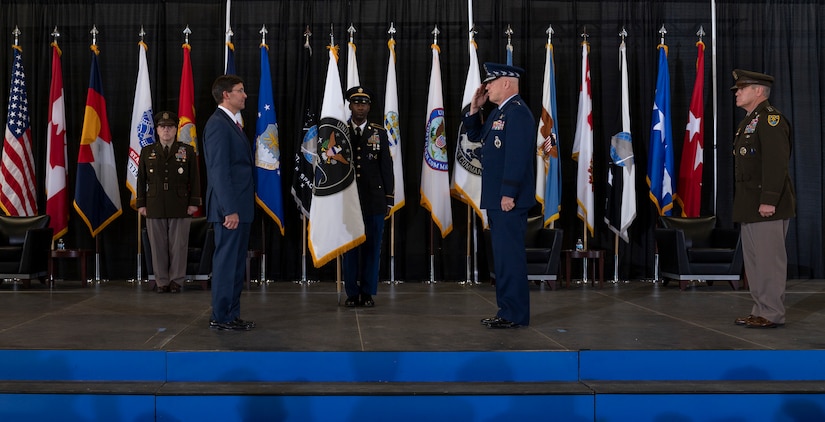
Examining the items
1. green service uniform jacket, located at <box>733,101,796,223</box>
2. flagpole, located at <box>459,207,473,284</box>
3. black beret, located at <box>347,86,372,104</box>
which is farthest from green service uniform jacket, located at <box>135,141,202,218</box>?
green service uniform jacket, located at <box>733,101,796,223</box>

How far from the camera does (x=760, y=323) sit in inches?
173

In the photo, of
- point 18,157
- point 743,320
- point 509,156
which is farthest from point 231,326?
point 18,157

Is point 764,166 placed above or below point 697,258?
above

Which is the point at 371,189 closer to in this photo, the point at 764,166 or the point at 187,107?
the point at 764,166

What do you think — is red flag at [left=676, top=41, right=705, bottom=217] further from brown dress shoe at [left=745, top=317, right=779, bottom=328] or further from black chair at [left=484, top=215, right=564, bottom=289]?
brown dress shoe at [left=745, top=317, right=779, bottom=328]

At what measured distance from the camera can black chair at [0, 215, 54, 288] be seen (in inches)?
249

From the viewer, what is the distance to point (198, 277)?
6.52 meters

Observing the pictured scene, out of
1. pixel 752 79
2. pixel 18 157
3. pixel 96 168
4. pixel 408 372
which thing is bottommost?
pixel 408 372

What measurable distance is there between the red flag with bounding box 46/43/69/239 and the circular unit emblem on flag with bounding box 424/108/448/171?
134 inches

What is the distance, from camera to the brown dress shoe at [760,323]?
439cm

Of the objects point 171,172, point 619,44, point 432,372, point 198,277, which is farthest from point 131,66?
point 432,372

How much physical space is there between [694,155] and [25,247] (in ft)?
19.8

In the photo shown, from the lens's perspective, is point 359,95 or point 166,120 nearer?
point 359,95

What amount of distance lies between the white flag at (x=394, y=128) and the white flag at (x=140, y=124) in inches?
86.7
